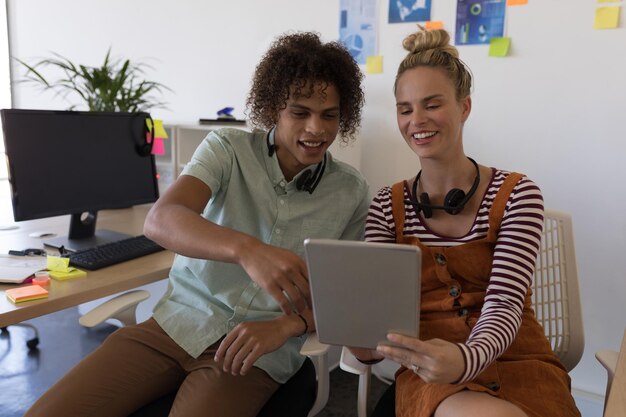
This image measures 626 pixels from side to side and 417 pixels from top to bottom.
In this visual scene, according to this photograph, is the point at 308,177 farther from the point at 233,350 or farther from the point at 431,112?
the point at 233,350

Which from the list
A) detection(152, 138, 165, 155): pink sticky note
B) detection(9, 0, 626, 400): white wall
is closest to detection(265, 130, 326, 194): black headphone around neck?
detection(9, 0, 626, 400): white wall

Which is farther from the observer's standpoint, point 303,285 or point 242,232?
point 242,232

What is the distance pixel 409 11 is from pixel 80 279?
5.51 feet

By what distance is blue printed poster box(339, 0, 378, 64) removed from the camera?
8.09 feet

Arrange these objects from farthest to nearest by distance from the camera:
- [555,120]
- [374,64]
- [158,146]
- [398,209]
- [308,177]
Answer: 1. [158,146]
2. [374,64]
3. [555,120]
4. [308,177]
5. [398,209]

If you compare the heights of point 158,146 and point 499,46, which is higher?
point 499,46

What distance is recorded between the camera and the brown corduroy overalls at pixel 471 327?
1.16m

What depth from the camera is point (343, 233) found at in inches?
61.6

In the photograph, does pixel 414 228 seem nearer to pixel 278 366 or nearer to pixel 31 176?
pixel 278 366

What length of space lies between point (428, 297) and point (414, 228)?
168 mm

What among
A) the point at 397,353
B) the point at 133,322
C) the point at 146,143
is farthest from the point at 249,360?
the point at 146,143

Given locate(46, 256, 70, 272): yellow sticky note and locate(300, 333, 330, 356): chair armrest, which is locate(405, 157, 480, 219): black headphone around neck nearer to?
locate(300, 333, 330, 356): chair armrest

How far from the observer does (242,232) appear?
4.16 feet

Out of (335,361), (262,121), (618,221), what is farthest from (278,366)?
(618,221)
